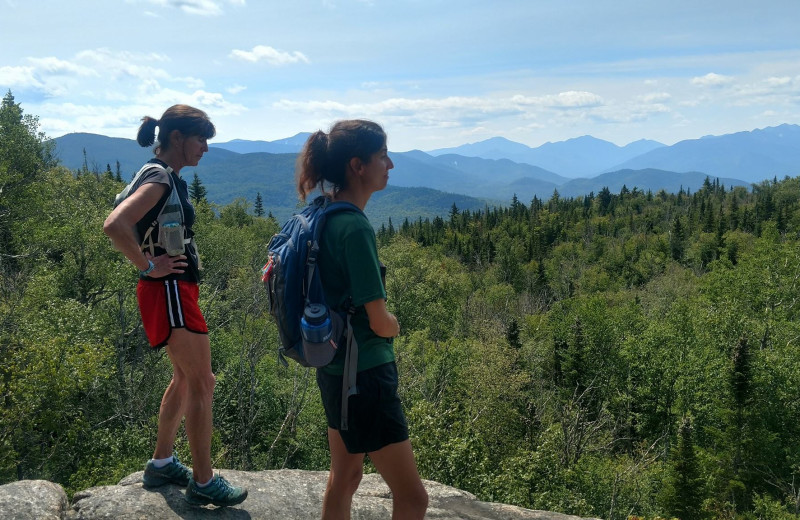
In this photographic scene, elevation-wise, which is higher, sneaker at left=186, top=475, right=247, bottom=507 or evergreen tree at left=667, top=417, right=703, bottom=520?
sneaker at left=186, top=475, right=247, bottom=507

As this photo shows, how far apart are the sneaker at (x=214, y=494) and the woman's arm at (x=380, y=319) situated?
203 centimetres

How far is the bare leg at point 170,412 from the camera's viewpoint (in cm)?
401

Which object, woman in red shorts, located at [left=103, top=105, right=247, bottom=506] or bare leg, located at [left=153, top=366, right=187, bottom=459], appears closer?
woman in red shorts, located at [left=103, top=105, right=247, bottom=506]

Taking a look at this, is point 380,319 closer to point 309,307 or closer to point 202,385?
point 309,307

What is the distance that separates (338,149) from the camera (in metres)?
2.84

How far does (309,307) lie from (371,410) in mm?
616

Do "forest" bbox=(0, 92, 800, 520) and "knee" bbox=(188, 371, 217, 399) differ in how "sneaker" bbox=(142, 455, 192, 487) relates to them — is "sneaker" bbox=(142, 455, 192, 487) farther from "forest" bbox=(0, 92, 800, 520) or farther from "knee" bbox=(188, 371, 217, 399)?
"forest" bbox=(0, 92, 800, 520)

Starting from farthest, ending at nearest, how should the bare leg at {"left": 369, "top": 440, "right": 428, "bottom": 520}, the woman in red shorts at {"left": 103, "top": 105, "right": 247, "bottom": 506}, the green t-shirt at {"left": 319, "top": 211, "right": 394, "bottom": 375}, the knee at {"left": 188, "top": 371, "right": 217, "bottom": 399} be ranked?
the knee at {"left": 188, "top": 371, "right": 217, "bottom": 399} → the woman in red shorts at {"left": 103, "top": 105, "right": 247, "bottom": 506} → the bare leg at {"left": 369, "top": 440, "right": 428, "bottom": 520} → the green t-shirt at {"left": 319, "top": 211, "right": 394, "bottom": 375}

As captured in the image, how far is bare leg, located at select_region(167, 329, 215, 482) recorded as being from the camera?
372 centimetres

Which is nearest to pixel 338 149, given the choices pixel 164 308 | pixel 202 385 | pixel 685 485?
pixel 164 308

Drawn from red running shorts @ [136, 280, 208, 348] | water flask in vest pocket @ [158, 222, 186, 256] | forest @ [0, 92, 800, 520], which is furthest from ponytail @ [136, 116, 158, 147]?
forest @ [0, 92, 800, 520]

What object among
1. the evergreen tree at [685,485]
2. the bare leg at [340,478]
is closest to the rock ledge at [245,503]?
the bare leg at [340,478]

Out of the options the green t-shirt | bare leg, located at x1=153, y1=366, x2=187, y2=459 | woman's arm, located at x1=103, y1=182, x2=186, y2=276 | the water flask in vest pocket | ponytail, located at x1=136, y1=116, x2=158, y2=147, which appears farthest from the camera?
bare leg, located at x1=153, y1=366, x2=187, y2=459

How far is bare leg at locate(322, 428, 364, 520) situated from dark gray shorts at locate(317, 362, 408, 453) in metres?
0.22
